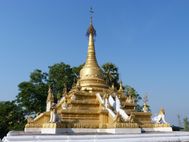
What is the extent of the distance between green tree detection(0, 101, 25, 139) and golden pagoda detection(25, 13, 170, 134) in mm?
8604

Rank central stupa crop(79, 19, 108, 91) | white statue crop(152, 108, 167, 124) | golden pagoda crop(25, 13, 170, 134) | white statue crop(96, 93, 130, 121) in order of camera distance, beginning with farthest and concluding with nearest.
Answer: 1. central stupa crop(79, 19, 108, 91)
2. white statue crop(152, 108, 167, 124)
3. white statue crop(96, 93, 130, 121)
4. golden pagoda crop(25, 13, 170, 134)

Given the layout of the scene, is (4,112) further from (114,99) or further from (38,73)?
(114,99)

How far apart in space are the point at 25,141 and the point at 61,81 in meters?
23.9

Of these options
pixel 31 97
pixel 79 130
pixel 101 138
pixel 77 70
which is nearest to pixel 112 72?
pixel 77 70

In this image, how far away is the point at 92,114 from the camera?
20.2 m

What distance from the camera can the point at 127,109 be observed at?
22734 mm

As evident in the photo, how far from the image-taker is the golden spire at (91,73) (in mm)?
23906

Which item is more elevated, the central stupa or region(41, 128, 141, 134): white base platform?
the central stupa

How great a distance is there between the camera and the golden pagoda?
18.0m

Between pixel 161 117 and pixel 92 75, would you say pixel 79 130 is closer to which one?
pixel 92 75

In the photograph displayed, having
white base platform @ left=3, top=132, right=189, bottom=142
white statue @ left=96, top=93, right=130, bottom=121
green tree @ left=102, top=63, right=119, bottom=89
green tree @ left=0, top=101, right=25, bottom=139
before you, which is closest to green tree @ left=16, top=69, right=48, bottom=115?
green tree @ left=0, top=101, right=25, bottom=139

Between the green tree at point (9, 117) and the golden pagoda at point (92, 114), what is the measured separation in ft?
28.2

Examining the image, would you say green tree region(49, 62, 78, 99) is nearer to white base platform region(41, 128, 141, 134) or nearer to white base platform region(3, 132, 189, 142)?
white base platform region(41, 128, 141, 134)

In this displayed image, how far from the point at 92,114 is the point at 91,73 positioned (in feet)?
17.4
